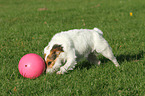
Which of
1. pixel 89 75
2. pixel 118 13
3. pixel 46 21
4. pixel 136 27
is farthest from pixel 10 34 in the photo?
pixel 118 13

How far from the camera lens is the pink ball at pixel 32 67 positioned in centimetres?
423

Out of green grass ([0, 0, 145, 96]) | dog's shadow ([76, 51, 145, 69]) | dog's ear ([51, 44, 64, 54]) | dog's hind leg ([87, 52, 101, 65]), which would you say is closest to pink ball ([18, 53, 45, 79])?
green grass ([0, 0, 145, 96])

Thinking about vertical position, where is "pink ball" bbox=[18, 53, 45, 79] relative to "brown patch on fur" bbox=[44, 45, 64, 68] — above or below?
below

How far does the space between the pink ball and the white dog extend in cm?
14

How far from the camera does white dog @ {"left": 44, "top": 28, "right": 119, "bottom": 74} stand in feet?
13.8

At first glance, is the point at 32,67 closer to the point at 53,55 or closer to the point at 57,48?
the point at 53,55

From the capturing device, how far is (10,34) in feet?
25.5

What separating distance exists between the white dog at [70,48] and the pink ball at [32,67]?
0.14 metres

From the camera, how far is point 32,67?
4230 mm

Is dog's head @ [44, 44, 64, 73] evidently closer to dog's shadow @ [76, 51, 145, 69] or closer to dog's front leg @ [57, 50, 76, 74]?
dog's front leg @ [57, 50, 76, 74]

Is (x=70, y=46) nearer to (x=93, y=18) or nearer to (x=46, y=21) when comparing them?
(x=46, y=21)

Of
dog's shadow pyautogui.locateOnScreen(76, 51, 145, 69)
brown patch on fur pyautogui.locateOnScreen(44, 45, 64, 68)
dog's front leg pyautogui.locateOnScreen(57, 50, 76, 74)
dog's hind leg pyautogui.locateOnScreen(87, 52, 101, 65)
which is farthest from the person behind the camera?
dog's shadow pyautogui.locateOnScreen(76, 51, 145, 69)

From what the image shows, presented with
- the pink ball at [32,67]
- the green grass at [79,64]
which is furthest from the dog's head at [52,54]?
the green grass at [79,64]

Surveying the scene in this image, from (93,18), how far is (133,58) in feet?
19.5
